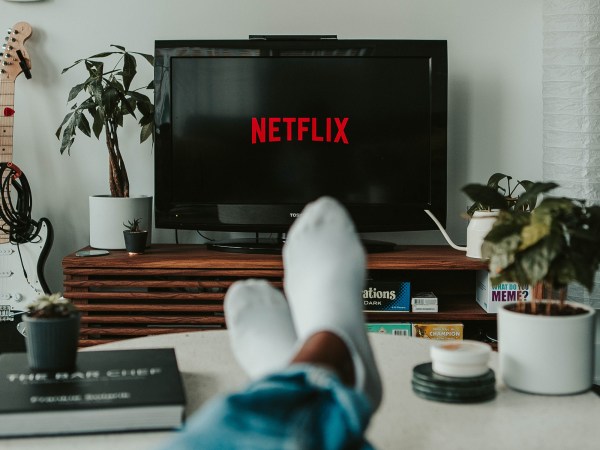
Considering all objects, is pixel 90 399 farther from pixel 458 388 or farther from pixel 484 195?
pixel 484 195

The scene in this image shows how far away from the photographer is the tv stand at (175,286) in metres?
2.36

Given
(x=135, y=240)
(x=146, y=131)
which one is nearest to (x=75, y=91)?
(x=146, y=131)

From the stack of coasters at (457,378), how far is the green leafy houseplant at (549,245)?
0.11 metres

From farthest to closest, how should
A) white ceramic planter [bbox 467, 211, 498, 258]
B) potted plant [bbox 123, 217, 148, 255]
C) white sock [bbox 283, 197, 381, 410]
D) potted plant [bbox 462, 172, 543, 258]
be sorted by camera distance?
potted plant [bbox 123, 217, 148, 255], white ceramic planter [bbox 467, 211, 498, 258], potted plant [bbox 462, 172, 543, 258], white sock [bbox 283, 197, 381, 410]

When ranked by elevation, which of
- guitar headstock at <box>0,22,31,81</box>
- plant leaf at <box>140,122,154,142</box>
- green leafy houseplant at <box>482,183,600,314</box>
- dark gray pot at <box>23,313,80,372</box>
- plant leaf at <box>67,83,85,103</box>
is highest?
guitar headstock at <box>0,22,31,81</box>

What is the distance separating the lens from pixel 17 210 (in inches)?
103

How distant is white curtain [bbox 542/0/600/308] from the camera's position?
2389 millimetres

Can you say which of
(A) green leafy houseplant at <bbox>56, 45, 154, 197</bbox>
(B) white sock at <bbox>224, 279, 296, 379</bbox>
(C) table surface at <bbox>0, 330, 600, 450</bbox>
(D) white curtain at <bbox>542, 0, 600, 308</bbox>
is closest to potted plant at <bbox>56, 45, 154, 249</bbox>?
(A) green leafy houseplant at <bbox>56, 45, 154, 197</bbox>

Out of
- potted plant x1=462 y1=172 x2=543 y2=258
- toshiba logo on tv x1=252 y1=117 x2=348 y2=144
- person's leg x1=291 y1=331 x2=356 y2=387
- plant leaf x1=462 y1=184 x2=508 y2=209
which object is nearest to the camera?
person's leg x1=291 y1=331 x2=356 y2=387

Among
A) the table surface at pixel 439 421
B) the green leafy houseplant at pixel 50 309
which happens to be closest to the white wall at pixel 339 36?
the table surface at pixel 439 421

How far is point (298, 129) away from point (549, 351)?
160 centimetres

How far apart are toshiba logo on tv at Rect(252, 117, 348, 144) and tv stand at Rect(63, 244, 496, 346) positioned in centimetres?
38

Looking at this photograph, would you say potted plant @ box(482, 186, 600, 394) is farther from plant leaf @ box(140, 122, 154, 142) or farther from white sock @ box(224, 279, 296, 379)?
plant leaf @ box(140, 122, 154, 142)

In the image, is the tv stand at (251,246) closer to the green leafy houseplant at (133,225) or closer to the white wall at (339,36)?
the green leafy houseplant at (133,225)
